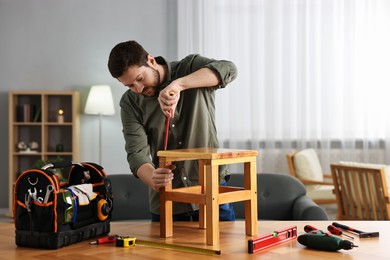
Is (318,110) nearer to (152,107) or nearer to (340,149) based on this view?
(340,149)

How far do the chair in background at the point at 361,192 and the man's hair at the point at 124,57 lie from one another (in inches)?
130

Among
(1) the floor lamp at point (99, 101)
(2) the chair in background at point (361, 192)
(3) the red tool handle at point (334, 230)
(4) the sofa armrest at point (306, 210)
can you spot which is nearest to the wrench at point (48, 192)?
(3) the red tool handle at point (334, 230)

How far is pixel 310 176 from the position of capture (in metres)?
6.58

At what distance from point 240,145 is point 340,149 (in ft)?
3.73

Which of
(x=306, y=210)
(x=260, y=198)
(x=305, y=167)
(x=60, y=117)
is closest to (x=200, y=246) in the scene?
(x=306, y=210)

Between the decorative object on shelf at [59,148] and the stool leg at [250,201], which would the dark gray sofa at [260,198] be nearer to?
the stool leg at [250,201]

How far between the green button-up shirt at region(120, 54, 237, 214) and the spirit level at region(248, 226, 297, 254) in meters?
0.56

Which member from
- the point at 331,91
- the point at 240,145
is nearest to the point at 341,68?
the point at 331,91

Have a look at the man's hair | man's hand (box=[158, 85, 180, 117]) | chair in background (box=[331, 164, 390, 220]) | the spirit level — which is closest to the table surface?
the spirit level

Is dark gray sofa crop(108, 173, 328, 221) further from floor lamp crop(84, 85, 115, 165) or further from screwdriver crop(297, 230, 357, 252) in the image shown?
floor lamp crop(84, 85, 115, 165)

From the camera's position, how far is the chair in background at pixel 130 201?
4.50 meters

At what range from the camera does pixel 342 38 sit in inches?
291

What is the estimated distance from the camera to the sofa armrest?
3.98 metres

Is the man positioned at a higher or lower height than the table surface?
higher
